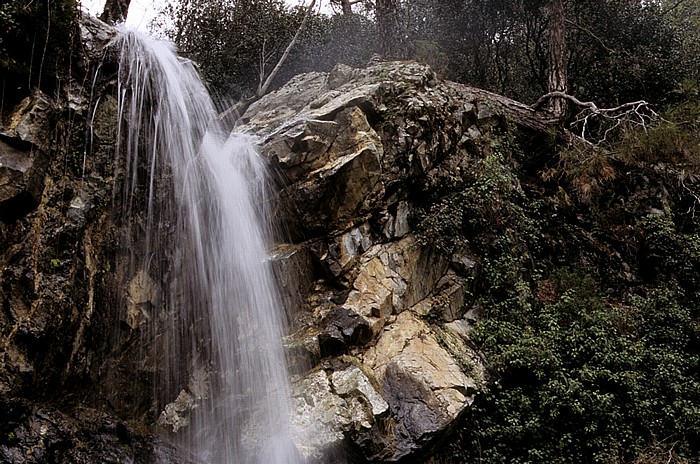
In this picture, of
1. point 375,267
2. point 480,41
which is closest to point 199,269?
point 375,267

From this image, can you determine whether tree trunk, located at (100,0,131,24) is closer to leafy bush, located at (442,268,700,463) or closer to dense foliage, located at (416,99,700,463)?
dense foliage, located at (416,99,700,463)

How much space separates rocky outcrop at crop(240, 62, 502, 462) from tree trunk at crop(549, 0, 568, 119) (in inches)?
129

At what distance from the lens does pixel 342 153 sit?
7383 millimetres

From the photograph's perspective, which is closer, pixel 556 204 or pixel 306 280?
pixel 306 280

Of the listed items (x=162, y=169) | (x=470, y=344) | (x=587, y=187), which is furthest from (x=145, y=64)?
(x=587, y=187)

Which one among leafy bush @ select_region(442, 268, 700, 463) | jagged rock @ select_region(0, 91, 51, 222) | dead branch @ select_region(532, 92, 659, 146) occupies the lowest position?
leafy bush @ select_region(442, 268, 700, 463)

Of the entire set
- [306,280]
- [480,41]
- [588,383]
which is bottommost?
[588,383]

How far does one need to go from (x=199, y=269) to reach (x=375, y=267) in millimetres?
2450

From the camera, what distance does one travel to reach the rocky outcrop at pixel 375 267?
19.7 ft

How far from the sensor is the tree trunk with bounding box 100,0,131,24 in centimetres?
830

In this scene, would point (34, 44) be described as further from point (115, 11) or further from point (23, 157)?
point (115, 11)

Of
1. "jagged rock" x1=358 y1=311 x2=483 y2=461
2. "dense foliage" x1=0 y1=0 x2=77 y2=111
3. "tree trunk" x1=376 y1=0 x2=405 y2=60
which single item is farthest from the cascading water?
"tree trunk" x1=376 y1=0 x2=405 y2=60

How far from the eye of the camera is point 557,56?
1119 centimetres

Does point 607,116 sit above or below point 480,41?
below
